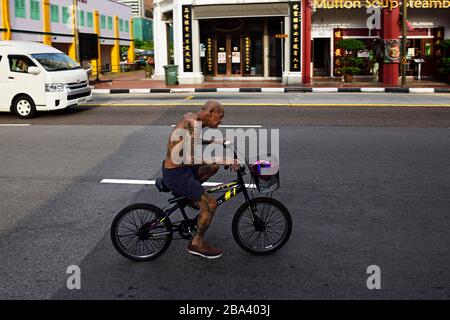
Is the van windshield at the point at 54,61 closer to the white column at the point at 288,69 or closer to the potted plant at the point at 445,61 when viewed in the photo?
the white column at the point at 288,69

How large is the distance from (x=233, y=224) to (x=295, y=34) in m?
21.7

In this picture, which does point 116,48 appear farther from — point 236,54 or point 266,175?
point 266,175

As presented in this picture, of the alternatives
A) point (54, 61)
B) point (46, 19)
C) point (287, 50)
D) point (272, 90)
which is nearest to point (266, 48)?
point (287, 50)

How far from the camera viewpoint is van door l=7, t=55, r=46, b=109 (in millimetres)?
14141

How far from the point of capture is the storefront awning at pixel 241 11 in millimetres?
25516

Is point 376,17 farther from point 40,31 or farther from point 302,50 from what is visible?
point 40,31

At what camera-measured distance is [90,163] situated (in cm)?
893

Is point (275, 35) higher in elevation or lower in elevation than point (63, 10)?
lower

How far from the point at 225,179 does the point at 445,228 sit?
128 inches

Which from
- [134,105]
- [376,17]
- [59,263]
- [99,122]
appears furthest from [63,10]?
[59,263]

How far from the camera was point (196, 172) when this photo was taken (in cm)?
503

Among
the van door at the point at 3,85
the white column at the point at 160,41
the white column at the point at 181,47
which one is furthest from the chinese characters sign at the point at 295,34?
the van door at the point at 3,85

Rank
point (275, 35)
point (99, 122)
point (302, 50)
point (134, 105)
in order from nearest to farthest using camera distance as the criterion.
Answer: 1. point (99, 122)
2. point (134, 105)
3. point (302, 50)
4. point (275, 35)
